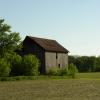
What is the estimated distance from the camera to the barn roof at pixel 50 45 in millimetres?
77938

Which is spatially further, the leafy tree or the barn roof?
the barn roof

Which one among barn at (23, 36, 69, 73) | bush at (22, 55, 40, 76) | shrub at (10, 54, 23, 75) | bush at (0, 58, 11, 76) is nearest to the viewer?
bush at (0, 58, 11, 76)

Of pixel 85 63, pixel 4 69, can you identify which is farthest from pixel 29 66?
pixel 85 63

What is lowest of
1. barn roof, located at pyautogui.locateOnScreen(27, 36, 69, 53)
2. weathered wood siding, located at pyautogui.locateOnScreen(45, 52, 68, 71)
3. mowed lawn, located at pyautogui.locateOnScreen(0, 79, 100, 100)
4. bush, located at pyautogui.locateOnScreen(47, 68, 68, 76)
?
mowed lawn, located at pyautogui.locateOnScreen(0, 79, 100, 100)

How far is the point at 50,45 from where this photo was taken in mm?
81375

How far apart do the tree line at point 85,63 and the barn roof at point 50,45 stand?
41043 mm

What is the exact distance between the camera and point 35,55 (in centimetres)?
7719

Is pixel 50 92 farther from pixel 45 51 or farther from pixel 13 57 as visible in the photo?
pixel 45 51

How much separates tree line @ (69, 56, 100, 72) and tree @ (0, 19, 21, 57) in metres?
57.7

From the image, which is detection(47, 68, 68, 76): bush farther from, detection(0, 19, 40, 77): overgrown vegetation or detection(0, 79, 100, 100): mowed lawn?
detection(0, 79, 100, 100): mowed lawn

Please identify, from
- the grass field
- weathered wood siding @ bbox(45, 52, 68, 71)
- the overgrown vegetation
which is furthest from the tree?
the grass field

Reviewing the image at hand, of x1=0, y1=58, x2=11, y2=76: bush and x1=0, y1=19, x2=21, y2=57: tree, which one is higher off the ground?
x1=0, y1=19, x2=21, y2=57: tree

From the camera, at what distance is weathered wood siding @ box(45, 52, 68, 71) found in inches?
3061

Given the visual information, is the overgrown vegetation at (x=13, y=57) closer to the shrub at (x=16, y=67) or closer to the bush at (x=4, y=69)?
the shrub at (x=16, y=67)
